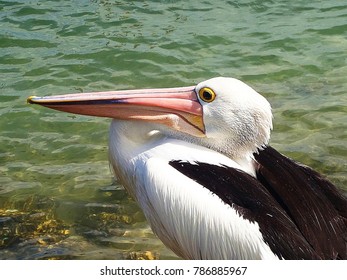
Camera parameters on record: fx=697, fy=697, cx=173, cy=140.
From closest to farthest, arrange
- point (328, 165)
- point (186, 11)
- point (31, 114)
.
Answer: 1. point (328, 165)
2. point (31, 114)
3. point (186, 11)

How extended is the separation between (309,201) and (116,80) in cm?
353

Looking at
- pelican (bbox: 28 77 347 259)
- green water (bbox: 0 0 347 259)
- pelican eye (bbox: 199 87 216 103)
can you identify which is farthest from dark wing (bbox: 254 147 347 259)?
green water (bbox: 0 0 347 259)

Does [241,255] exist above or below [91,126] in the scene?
above

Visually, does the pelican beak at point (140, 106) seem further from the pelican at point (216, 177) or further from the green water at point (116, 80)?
the green water at point (116, 80)

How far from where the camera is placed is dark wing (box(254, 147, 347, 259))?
135 inches

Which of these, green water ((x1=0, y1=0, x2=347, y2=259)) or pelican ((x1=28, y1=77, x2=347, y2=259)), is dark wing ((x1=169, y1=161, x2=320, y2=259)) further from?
green water ((x1=0, y1=0, x2=347, y2=259))

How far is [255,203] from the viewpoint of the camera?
3.38 meters

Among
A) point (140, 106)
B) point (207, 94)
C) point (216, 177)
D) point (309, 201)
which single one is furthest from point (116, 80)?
point (309, 201)

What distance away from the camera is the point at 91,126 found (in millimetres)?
5859

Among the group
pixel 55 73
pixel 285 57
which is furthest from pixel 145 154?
pixel 285 57

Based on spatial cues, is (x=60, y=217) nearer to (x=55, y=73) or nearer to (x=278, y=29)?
(x=55, y=73)

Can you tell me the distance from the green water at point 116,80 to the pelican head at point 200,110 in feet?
2.72

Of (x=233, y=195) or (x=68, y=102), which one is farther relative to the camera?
(x=68, y=102)

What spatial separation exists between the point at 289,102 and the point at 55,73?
2.29 meters
